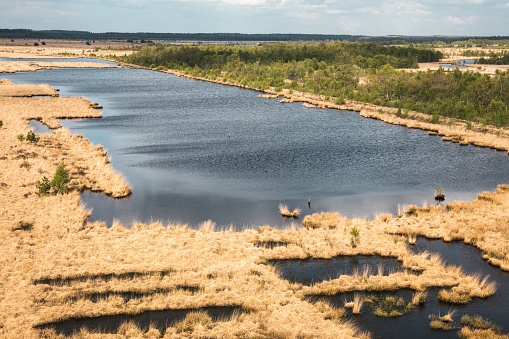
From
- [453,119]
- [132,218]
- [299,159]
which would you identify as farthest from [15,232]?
[453,119]

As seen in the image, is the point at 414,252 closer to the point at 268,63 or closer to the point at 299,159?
the point at 299,159

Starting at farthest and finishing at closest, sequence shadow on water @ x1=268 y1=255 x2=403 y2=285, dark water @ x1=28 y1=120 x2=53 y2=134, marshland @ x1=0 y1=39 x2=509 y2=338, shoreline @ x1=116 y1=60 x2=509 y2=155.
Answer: dark water @ x1=28 y1=120 x2=53 y2=134, shoreline @ x1=116 y1=60 x2=509 y2=155, shadow on water @ x1=268 y1=255 x2=403 y2=285, marshland @ x1=0 y1=39 x2=509 y2=338

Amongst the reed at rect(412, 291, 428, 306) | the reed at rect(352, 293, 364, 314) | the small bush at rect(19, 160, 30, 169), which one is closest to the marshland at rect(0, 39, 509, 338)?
the reed at rect(412, 291, 428, 306)

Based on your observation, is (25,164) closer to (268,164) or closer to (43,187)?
(43,187)

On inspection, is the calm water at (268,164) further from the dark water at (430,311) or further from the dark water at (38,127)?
the dark water at (430,311)

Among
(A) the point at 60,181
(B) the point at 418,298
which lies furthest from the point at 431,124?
(A) the point at 60,181

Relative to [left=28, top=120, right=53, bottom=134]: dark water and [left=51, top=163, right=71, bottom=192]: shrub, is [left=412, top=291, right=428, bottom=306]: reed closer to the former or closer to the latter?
[left=51, top=163, right=71, bottom=192]: shrub

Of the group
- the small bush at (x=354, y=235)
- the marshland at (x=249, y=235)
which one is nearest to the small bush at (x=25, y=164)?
the marshland at (x=249, y=235)
